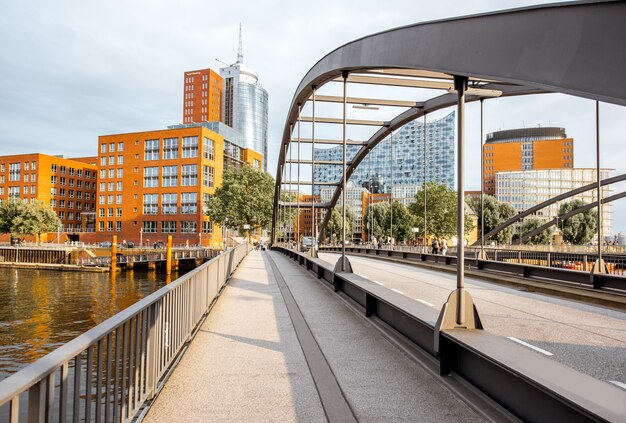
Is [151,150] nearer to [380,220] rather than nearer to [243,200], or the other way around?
[243,200]


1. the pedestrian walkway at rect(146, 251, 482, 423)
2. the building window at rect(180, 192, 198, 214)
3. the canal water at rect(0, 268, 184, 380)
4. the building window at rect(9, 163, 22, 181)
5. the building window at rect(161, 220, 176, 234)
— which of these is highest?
the building window at rect(9, 163, 22, 181)

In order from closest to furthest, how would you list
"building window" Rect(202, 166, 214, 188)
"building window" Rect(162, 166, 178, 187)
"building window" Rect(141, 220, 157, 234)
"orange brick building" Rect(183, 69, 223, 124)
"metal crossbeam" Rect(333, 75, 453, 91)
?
1. "metal crossbeam" Rect(333, 75, 453, 91)
2. "building window" Rect(202, 166, 214, 188)
3. "building window" Rect(162, 166, 178, 187)
4. "building window" Rect(141, 220, 157, 234)
5. "orange brick building" Rect(183, 69, 223, 124)

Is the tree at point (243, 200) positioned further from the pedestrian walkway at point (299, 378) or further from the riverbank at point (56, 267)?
the pedestrian walkway at point (299, 378)

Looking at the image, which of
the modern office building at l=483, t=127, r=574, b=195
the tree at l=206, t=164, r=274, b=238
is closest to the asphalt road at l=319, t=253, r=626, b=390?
the tree at l=206, t=164, r=274, b=238

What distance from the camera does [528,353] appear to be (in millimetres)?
3455

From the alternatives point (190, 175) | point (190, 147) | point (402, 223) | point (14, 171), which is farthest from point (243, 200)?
point (14, 171)

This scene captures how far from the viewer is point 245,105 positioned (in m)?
168

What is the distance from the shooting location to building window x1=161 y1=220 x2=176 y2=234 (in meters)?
70.8

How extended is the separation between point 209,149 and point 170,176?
7.72 meters

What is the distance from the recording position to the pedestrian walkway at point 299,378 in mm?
3525

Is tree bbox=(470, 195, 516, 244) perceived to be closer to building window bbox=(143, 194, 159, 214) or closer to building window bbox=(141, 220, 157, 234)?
building window bbox=(143, 194, 159, 214)

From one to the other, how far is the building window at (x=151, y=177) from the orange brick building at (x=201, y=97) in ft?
253

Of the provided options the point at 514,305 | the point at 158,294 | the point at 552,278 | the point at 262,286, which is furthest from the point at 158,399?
the point at 552,278

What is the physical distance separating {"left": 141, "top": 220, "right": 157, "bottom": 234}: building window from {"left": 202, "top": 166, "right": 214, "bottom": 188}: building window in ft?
35.4
